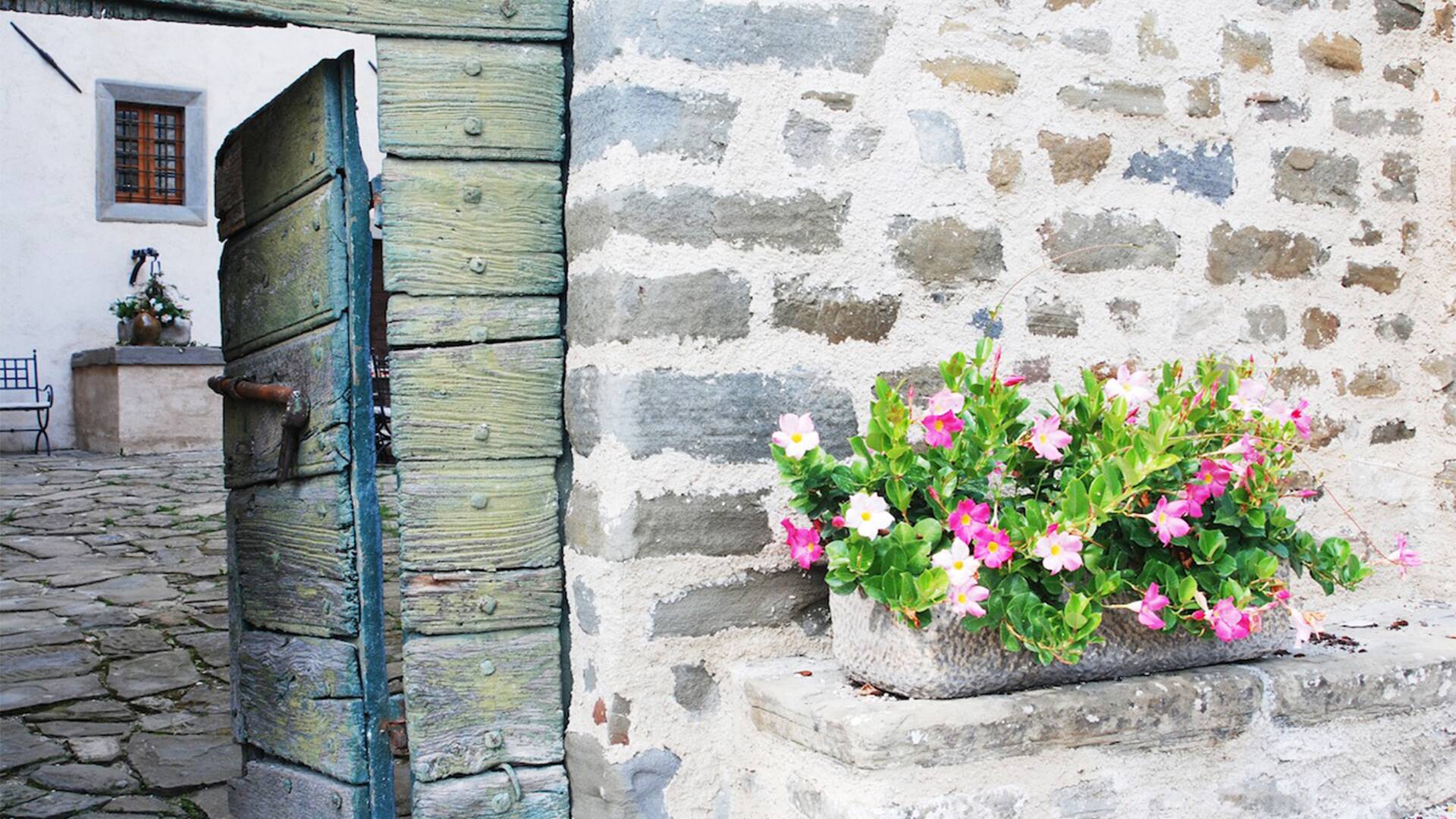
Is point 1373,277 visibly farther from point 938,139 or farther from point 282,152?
point 282,152

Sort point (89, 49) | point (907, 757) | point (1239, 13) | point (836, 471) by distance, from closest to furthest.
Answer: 1. point (907, 757)
2. point (836, 471)
3. point (1239, 13)
4. point (89, 49)

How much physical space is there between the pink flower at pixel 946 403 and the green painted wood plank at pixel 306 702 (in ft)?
3.39

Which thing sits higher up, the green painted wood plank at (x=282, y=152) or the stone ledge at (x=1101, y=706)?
the green painted wood plank at (x=282, y=152)

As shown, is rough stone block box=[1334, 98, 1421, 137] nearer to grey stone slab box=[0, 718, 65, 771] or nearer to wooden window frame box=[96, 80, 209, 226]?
grey stone slab box=[0, 718, 65, 771]

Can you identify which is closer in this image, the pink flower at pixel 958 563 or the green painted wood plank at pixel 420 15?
the pink flower at pixel 958 563

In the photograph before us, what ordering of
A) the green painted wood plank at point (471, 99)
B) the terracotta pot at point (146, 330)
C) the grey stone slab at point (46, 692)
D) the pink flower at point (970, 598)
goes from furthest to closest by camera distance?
the terracotta pot at point (146, 330)
the grey stone slab at point (46, 692)
the green painted wood plank at point (471, 99)
the pink flower at point (970, 598)

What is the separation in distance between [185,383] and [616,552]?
9035 millimetres

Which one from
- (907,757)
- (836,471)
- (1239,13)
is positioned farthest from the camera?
(1239,13)

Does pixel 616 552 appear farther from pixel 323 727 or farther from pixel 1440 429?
pixel 1440 429

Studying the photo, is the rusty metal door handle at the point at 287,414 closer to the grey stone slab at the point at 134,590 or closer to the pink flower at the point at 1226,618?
the pink flower at the point at 1226,618

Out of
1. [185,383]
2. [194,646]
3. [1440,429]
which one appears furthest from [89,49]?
[1440,429]

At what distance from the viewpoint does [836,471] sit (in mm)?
1813

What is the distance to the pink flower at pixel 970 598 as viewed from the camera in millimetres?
1631

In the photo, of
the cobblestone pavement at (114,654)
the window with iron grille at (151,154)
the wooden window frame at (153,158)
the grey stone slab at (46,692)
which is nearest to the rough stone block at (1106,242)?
the cobblestone pavement at (114,654)
